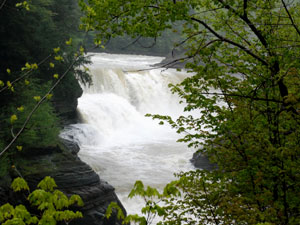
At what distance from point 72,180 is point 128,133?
13212 mm

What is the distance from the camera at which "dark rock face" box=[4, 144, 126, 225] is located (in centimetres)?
934

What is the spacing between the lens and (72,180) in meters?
10.1

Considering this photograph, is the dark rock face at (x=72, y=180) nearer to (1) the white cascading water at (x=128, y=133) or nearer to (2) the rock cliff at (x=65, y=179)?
(2) the rock cliff at (x=65, y=179)

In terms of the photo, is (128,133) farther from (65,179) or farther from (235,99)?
(235,99)

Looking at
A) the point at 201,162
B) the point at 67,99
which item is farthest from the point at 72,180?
the point at 67,99

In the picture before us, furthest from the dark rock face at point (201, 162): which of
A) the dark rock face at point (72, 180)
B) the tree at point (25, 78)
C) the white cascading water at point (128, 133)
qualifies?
the tree at point (25, 78)

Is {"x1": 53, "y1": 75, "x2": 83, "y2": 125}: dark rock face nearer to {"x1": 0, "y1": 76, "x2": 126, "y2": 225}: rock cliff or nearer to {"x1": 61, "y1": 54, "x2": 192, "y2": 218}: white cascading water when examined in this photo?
{"x1": 61, "y1": 54, "x2": 192, "y2": 218}: white cascading water

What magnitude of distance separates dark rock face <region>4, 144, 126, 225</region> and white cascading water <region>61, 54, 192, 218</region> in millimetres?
1581

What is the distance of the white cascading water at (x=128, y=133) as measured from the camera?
14.7 m

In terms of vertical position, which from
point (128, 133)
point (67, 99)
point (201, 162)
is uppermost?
point (67, 99)

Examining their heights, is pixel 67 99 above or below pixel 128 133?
above

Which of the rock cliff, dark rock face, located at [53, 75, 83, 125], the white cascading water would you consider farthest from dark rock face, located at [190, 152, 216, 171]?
dark rock face, located at [53, 75, 83, 125]

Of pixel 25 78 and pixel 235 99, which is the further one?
pixel 25 78

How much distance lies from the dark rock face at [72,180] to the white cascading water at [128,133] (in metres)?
1.58
